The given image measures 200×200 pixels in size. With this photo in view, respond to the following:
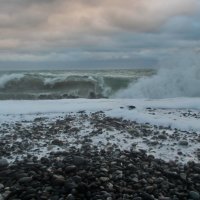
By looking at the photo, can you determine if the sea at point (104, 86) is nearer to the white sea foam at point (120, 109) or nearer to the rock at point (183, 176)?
the white sea foam at point (120, 109)

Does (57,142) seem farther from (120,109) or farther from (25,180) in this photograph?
(120,109)

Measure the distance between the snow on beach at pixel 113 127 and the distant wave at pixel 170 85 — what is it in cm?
870

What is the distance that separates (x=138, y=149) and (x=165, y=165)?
81 cm

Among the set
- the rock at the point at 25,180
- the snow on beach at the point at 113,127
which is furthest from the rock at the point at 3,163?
the rock at the point at 25,180

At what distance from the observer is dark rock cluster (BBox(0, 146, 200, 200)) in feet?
16.3

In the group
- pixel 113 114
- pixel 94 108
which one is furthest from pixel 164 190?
pixel 94 108

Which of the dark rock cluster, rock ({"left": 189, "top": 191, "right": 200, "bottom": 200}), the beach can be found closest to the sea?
the beach

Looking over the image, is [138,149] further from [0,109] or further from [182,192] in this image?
[0,109]

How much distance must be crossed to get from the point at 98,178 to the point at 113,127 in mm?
2885

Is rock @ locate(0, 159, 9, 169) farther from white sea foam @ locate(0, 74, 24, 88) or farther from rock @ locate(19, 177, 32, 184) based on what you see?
white sea foam @ locate(0, 74, 24, 88)

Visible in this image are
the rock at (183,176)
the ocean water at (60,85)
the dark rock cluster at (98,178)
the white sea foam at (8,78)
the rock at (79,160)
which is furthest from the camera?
the white sea foam at (8,78)

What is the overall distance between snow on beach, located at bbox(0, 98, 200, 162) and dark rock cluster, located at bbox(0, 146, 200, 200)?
48cm

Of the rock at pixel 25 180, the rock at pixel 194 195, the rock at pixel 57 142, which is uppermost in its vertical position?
the rock at pixel 57 142

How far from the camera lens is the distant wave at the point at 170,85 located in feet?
67.2
